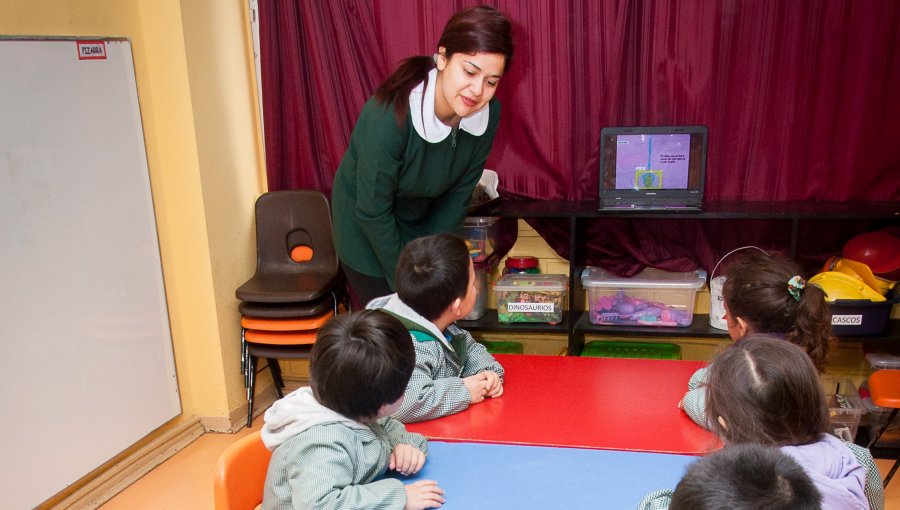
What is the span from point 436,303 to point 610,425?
491 millimetres

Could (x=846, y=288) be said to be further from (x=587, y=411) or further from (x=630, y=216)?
(x=587, y=411)

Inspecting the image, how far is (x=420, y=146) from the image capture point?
1.97m

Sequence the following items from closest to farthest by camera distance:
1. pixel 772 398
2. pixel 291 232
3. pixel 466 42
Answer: pixel 772 398 < pixel 466 42 < pixel 291 232

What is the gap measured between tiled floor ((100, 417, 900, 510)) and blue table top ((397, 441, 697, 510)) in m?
1.41

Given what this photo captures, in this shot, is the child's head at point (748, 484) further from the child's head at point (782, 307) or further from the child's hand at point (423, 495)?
the child's head at point (782, 307)

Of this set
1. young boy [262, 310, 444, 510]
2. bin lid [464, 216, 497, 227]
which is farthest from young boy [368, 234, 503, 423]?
bin lid [464, 216, 497, 227]

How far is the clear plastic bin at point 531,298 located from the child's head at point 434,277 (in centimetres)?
111

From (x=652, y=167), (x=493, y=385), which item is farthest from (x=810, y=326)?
(x=652, y=167)

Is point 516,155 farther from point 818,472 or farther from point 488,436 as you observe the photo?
point 818,472

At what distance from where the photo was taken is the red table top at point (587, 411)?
1.43 m

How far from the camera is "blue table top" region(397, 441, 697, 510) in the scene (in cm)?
121

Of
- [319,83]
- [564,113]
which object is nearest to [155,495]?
[319,83]

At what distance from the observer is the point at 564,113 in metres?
2.80

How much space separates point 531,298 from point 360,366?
170cm
